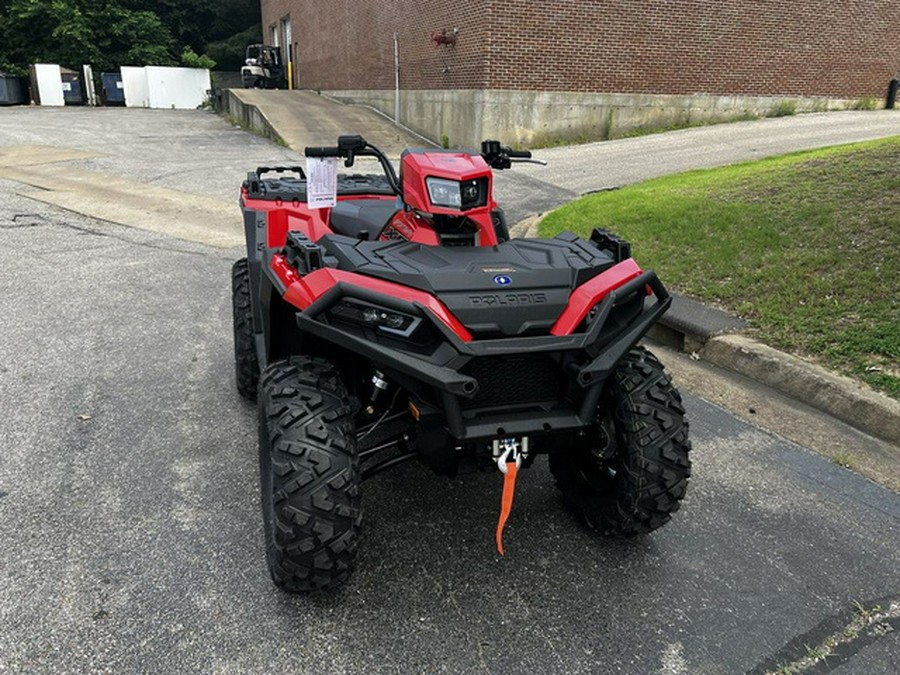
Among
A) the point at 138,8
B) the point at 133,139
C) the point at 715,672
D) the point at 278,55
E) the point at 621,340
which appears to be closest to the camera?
the point at 715,672

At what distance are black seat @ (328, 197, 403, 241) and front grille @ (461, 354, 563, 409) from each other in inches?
43.3

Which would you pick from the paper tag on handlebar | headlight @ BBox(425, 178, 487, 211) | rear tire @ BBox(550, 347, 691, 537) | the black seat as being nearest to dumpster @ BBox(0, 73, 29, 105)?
the black seat

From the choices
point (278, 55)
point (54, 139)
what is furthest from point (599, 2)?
point (278, 55)

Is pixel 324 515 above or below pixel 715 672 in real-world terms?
above

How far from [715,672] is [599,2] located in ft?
45.9

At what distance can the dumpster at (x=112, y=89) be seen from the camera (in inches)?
1156

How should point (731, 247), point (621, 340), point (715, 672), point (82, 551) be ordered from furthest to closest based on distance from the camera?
point (731, 247) → point (82, 551) → point (621, 340) → point (715, 672)

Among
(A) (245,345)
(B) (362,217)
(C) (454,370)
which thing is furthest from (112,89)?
(C) (454,370)

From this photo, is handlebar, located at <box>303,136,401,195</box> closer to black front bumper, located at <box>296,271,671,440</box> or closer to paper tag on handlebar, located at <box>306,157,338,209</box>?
paper tag on handlebar, located at <box>306,157,338,209</box>

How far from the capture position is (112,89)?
2955 centimetres

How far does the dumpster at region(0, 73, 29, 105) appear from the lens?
1029 inches

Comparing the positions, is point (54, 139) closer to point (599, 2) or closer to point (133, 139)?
point (133, 139)

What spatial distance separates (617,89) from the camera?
14516mm

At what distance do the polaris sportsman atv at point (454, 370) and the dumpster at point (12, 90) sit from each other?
3002 cm
